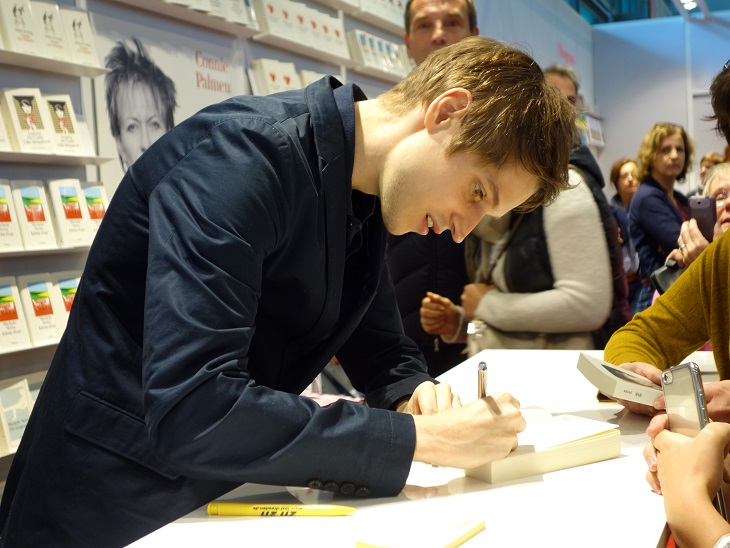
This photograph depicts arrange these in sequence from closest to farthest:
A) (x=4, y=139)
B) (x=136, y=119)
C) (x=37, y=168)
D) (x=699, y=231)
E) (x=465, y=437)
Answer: (x=465, y=437) < (x=699, y=231) < (x=4, y=139) < (x=37, y=168) < (x=136, y=119)

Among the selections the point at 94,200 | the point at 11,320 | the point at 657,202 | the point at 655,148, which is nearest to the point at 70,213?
the point at 94,200

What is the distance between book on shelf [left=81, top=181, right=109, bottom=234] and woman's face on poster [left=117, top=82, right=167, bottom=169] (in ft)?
0.93

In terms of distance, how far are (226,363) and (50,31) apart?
2.82 metres

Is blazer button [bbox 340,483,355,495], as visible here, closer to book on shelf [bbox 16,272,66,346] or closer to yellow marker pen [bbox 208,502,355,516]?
yellow marker pen [bbox 208,502,355,516]

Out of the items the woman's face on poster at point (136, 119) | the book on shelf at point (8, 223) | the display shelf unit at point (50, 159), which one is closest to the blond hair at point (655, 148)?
the woman's face on poster at point (136, 119)

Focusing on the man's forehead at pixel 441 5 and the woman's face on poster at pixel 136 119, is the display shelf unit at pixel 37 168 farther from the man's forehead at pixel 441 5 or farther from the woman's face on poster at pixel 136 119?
the man's forehead at pixel 441 5

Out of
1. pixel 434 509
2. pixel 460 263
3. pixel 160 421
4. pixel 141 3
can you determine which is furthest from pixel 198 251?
pixel 141 3

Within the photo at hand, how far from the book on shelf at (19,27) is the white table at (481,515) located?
8.58 feet

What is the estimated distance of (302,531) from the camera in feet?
3.52

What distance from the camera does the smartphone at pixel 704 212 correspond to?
10.3 feet

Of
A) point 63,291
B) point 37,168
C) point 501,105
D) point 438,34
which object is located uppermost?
point 438,34

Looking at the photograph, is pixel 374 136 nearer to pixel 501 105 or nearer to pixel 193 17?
pixel 501 105

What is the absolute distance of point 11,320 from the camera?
3.32 metres

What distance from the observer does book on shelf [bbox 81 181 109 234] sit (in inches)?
143
